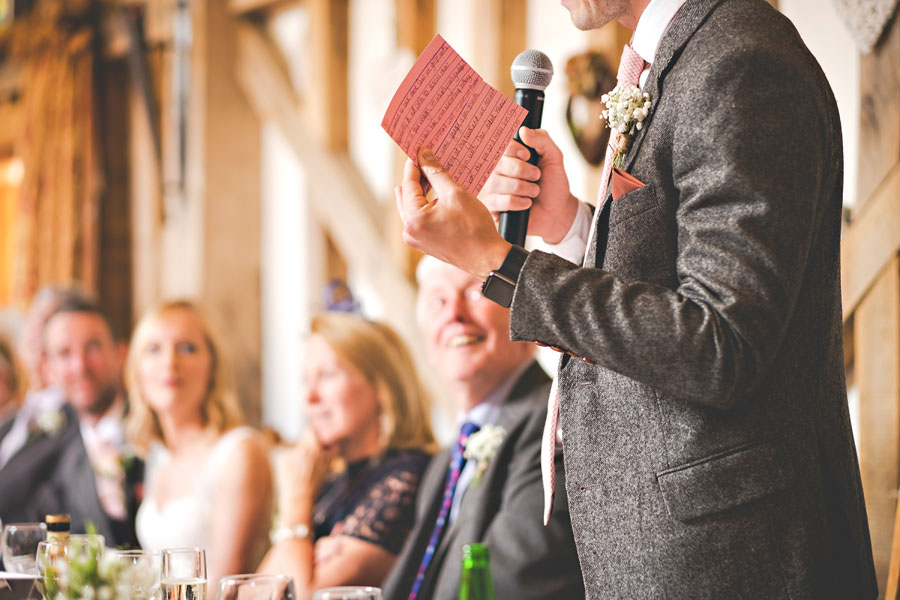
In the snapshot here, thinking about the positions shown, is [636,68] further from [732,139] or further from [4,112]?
[4,112]

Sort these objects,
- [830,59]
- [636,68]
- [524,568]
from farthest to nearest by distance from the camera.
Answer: [830,59] < [524,568] < [636,68]

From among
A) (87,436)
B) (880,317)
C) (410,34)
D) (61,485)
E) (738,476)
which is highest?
(410,34)

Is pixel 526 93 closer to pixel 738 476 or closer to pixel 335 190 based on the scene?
pixel 738 476

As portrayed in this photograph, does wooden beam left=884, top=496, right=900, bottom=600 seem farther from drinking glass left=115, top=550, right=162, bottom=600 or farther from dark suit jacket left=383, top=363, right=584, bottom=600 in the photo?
drinking glass left=115, top=550, right=162, bottom=600

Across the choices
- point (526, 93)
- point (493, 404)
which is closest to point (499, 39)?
point (493, 404)

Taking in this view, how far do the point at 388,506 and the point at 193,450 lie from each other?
0.81 meters

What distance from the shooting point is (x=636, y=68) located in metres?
1.27

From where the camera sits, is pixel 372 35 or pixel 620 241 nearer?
pixel 620 241

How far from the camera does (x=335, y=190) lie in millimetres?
3750

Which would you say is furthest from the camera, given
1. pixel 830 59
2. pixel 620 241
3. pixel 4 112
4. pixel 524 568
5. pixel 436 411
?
pixel 4 112

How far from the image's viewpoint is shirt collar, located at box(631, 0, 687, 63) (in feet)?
4.03

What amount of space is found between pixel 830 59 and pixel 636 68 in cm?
112

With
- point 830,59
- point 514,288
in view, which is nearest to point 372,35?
point 830,59

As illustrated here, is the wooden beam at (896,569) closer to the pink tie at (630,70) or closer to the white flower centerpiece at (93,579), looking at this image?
the pink tie at (630,70)
